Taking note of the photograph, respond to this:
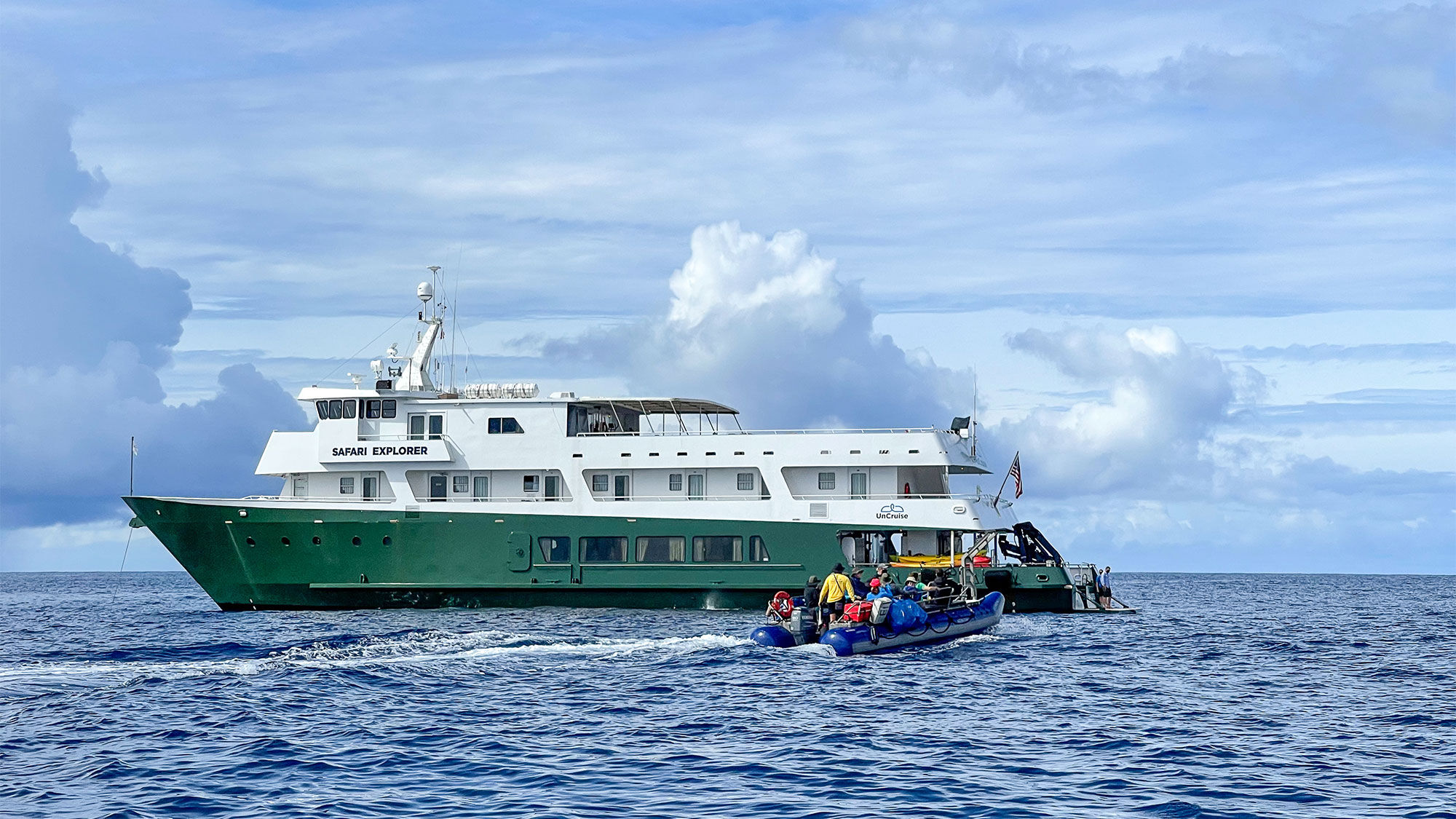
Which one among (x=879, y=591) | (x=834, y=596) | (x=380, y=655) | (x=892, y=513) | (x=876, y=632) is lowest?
(x=380, y=655)

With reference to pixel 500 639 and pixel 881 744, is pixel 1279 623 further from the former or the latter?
pixel 881 744

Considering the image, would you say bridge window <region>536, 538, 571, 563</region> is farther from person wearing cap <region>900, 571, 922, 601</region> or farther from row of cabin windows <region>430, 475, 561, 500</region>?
person wearing cap <region>900, 571, 922, 601</region>

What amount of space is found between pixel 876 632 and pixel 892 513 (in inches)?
343

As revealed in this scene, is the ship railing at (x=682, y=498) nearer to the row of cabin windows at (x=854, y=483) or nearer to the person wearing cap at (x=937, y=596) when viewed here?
the row of cabin windows at (x=854, y=483)

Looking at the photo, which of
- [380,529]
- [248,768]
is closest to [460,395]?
[380,529]

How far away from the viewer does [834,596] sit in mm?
31656

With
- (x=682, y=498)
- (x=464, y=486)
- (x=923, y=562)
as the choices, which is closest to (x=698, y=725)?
(x=923, y=562)

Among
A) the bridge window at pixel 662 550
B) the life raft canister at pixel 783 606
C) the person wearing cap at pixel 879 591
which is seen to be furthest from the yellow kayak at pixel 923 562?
the life raft canister at pixel 783 606

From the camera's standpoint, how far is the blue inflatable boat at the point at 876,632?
3070 centimetres

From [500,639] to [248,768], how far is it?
13.7m

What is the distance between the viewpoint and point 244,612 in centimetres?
4128

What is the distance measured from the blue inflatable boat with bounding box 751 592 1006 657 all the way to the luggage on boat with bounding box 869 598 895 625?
83mm

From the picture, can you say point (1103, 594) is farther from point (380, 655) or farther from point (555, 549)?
point (380, 655)

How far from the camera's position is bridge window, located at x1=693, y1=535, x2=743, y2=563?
40.0 metres
